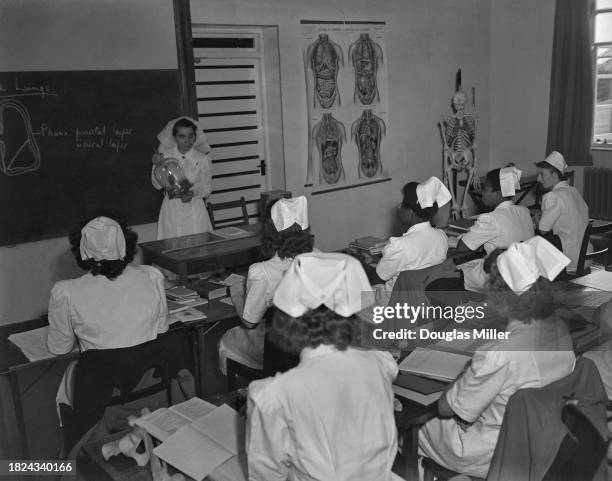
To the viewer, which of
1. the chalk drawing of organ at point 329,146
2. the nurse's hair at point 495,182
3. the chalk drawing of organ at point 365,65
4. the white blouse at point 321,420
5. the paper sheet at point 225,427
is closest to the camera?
the white blouse at point 321,420

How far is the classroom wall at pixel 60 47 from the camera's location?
478cm

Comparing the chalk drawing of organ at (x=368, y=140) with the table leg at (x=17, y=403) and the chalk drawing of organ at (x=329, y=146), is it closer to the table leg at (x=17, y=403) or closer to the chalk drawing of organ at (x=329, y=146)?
the chalk drawing of organ at (x=329, y=146)

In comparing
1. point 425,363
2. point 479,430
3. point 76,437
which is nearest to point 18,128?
point 76,437

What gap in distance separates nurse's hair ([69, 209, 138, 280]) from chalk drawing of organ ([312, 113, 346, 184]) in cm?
380

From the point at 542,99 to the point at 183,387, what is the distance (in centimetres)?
632

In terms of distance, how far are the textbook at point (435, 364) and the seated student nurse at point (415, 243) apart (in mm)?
1082

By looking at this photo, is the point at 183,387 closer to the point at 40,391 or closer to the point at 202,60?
the point at 40,391

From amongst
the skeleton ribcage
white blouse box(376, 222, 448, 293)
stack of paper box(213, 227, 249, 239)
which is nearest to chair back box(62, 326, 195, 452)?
white blouse box(376, 222, 448, 293)

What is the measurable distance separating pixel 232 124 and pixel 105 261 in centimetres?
354

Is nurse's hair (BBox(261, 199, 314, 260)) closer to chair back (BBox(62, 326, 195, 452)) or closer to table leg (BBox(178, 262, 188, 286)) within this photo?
chair back (BBox(62, 326, 195, 452))

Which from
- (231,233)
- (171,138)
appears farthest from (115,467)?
(171,138)

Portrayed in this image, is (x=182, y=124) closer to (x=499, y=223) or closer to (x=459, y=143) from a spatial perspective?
(x=499, y=223)

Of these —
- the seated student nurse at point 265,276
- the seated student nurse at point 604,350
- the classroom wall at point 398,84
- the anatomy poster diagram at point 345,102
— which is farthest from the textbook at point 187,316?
the anatomy poster diagram at point 345,102

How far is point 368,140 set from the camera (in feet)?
23.2
